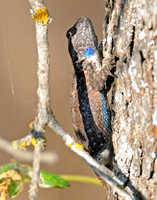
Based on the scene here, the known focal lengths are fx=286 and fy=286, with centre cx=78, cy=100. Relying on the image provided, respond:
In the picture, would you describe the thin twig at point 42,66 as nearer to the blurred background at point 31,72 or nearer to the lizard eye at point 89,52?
the lizard eye at point 89,52

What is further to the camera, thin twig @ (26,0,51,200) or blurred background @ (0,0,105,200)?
blurred background @ (0,0,105,200)

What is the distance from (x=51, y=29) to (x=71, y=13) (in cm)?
42

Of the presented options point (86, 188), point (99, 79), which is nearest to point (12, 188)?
point (99, 79)

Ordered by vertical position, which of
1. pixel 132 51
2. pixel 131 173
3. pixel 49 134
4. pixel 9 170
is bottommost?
pixel 49 134

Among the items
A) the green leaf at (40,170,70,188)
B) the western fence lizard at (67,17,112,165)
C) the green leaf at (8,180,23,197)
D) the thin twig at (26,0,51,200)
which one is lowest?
the green leaf at (40,170,70,188)

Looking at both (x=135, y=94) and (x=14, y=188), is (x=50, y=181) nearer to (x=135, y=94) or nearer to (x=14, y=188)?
(x=14, y=188)

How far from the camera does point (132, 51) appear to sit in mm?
1262

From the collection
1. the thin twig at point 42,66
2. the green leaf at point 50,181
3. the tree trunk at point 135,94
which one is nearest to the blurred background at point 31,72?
the green leaf at point 50,181

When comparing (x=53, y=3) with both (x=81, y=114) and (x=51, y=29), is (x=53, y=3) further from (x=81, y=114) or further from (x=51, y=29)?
(x=81, y=114)

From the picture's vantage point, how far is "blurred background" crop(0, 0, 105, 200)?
411cm

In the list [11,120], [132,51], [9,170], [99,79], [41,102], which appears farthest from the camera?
[11,120]

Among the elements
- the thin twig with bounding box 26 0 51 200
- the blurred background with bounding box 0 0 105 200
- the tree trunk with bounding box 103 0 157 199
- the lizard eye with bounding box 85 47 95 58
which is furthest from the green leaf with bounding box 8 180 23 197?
the blurred background with bounding box 0 0 105 200

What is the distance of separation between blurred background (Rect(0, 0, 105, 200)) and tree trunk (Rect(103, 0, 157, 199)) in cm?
279

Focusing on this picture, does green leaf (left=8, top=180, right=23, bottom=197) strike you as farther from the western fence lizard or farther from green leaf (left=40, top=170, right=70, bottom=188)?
the western fence lizard
